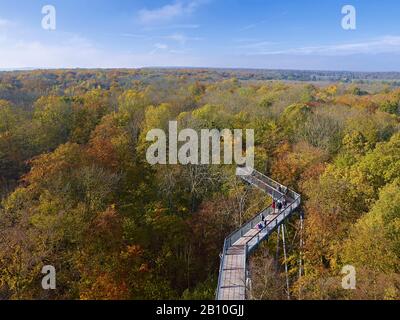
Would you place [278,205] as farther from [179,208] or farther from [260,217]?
[179,208]

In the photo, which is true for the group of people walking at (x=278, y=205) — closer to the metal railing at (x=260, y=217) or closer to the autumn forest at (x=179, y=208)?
the metal railing at (x=260, y=217)

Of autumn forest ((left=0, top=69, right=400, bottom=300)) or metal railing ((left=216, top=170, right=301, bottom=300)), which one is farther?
metal railing ((left=216, top=170, right=301, bottom=300))

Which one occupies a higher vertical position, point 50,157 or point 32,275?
point 50,157

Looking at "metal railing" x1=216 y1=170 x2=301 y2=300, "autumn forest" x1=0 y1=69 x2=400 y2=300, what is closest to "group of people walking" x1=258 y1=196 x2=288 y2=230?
"metal railing" x1=216 y1=170 x2=301 y2=300

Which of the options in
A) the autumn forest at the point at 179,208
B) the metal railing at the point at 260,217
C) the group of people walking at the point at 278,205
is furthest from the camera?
the group of people walking at the point at 278,205

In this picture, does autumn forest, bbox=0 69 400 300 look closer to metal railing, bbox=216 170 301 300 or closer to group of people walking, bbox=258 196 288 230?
metal railing, bbox=216 170 301 300

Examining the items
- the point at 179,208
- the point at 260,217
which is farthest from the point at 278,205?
the point at 179,208

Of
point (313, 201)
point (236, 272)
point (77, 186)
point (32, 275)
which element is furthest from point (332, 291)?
point (77, 186)

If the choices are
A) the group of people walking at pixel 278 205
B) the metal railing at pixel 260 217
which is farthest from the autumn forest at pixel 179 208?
the group of people walking at pixel 278 205

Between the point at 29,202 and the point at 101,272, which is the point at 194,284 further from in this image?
the point at 29,202
